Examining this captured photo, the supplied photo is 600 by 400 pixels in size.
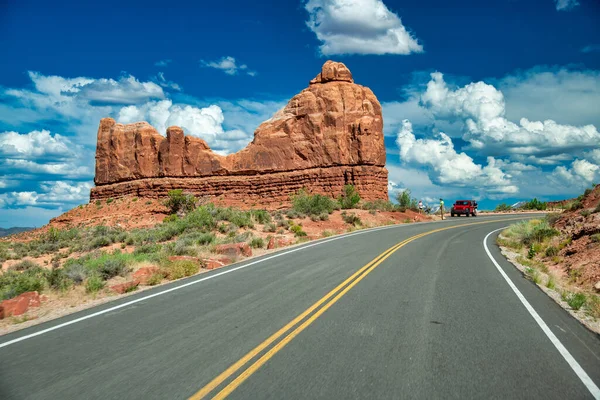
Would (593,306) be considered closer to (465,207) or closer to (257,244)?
(257,244)

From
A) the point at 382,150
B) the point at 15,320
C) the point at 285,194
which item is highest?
the point at 382,150

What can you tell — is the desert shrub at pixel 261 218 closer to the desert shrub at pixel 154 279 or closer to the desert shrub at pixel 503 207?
the desert shrub at pixel 154 279

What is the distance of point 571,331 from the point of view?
6312 millimetres

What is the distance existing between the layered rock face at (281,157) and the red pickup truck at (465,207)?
9.80 m

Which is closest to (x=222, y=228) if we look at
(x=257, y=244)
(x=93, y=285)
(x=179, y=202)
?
(x=257, y=244)

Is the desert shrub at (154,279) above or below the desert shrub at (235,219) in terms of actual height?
below

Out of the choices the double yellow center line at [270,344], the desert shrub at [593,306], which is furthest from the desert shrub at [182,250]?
the desert shrub at [593,306]

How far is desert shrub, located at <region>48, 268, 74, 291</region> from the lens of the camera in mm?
10138

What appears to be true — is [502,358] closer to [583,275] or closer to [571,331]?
[571,331]

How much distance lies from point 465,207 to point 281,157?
25931 mm

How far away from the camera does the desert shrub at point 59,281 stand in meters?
10.1

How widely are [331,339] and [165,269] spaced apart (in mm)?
7334

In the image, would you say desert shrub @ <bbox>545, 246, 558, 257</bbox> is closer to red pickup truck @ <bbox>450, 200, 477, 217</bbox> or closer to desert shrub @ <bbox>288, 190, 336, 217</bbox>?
desert shrub @ <bbox>288, 190, 336, 217</bbox>

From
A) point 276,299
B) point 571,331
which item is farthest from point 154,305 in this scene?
point 571,331
